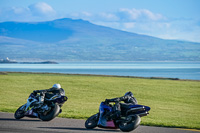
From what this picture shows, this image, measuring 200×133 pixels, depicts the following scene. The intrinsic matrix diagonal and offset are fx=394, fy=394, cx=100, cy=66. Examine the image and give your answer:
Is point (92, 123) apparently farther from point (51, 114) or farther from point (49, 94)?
point (49, 94)

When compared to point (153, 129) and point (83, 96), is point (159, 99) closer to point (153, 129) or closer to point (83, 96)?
point (83, 96)

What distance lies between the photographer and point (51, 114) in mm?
13195

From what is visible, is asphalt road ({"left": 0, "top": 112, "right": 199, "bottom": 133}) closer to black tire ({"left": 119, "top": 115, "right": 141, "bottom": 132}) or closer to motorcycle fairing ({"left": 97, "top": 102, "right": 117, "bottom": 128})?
motorcycle fairing ({"left": 97, "top": 102, "right": 117, "bottom": 128})

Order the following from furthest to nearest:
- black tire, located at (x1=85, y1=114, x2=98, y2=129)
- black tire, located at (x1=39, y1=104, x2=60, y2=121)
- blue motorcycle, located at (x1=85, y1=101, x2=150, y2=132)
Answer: black tire, located at (x1=39, y1=104, x2=60, y2=121)
black tire, located at (x1=85, y1=114, x2=98, y2=129)
blue motorcycle, located at (x1=85, y1=101, x2=150, y2=132)

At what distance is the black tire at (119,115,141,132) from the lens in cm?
1114

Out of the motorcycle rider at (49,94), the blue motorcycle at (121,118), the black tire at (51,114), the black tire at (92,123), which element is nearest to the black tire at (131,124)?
the blue motorcycle at (121,118)

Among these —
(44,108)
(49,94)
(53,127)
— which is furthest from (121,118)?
(49,94)

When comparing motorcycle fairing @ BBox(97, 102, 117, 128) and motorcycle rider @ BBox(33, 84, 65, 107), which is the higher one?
motorcycle rider @ BBox(33, 84, 65, 107)

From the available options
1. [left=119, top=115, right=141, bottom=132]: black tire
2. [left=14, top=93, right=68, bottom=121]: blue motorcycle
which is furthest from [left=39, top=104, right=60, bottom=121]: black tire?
[left=119, top=115, right=141, bottom=132]: black tire

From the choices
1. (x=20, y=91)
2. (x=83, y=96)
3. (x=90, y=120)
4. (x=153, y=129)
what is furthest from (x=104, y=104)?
(x=20, y=91)

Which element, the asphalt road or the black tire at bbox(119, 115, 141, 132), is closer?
the black tire at bbox(119, 115, 141, 132)

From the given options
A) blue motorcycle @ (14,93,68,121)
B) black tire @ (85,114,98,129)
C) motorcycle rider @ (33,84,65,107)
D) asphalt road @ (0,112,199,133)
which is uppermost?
motorcycle rider @ (33,84,65,107)

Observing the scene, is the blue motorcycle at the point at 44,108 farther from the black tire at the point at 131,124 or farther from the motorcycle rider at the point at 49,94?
the black tire at the point at 131,124

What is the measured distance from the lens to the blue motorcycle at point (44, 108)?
13188mm
